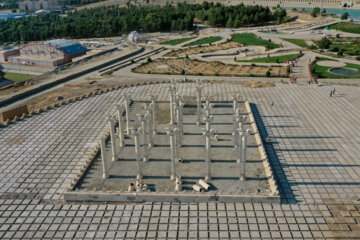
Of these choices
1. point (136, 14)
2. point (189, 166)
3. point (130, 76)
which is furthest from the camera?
point (136, 14)

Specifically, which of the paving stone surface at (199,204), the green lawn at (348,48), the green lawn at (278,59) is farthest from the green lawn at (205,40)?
the paving stone surface at (199,204)

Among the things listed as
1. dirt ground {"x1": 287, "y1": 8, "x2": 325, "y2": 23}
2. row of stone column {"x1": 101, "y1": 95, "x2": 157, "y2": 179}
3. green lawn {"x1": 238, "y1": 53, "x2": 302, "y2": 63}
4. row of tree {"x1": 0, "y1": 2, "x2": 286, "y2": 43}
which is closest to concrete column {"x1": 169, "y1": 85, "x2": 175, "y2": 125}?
row of stone column {"x1": 101, "y1": 95, "x2": 157, "y2": 179}

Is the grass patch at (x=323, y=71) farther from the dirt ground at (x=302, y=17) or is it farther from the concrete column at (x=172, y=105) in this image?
the dirt ground at (x=302, y=17)

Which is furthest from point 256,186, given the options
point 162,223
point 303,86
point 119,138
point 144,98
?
point 303,86

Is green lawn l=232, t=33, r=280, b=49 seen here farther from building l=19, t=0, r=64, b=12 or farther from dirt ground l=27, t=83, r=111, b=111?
building l=19, t=0, r=64, b=12

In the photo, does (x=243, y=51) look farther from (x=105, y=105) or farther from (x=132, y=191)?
(x=132, y=191)

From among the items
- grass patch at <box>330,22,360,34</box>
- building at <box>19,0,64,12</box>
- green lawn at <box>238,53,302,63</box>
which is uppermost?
building at <box>19,0,64,12</box>
